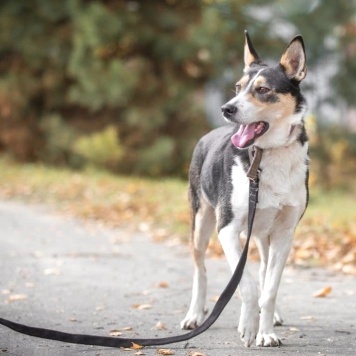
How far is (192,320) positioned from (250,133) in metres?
1.59

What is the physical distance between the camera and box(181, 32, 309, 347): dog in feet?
18.1

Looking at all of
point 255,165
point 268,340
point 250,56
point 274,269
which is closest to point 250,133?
point 255,165

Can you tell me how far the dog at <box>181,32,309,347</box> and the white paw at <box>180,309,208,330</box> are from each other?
1.95ft

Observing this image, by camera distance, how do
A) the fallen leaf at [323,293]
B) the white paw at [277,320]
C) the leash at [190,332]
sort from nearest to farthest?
the leash at [190,332], the white paw at [277,320], the fallen leaf at [323,293]

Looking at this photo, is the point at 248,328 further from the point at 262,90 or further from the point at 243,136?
the point at 262,90

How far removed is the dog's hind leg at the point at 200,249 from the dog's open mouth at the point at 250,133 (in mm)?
923

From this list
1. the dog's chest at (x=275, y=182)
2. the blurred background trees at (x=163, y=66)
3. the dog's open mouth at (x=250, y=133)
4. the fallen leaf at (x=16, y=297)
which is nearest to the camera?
the dog's open mouth at (x=250, y=133)

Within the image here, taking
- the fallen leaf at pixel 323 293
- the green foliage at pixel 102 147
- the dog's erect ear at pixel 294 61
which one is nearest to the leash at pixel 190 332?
the dog's erect ear at pixel 294 61

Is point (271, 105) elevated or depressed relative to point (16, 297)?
elevated

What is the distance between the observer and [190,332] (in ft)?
17.3

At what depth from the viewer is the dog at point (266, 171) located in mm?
5516

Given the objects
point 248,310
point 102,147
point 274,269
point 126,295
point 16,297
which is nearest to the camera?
point 248,310

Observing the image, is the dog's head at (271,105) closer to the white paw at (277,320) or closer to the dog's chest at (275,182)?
the dog's chest at (275,182)

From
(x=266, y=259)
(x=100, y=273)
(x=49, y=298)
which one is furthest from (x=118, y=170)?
(x=266, y=259)
